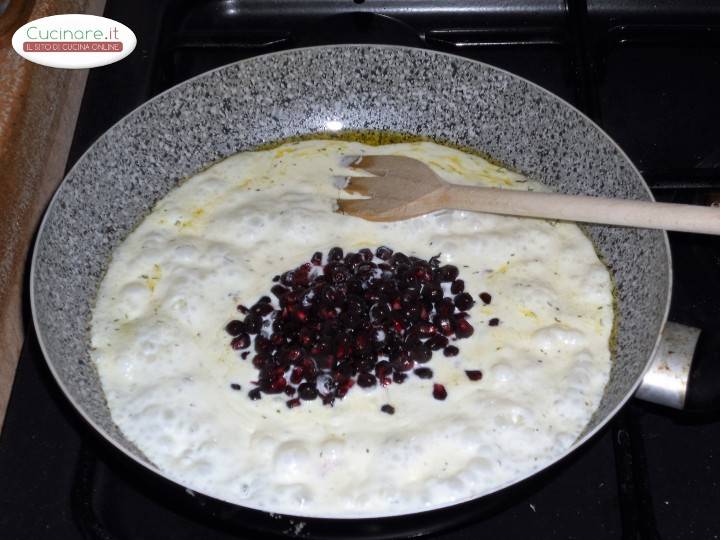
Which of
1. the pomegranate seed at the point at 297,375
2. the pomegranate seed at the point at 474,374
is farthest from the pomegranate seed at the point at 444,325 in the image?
the pomegranate seed at the point at 297,375

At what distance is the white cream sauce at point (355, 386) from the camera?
1672 mm

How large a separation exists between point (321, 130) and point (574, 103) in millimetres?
764

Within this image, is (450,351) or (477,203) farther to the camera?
(477,203)

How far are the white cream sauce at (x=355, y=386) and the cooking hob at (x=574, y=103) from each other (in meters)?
0.12

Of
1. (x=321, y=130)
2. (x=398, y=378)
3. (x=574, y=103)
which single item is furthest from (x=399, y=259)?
(x=574, y=103)

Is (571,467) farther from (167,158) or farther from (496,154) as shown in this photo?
(167,158)

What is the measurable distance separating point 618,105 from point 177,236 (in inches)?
55.1

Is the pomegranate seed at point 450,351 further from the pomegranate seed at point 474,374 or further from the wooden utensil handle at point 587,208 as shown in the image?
the wooden utensil handle at point 587,208

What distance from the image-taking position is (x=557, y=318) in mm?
1938

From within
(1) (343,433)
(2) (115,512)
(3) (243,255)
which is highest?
(3) (243,255)

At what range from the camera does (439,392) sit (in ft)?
5.83

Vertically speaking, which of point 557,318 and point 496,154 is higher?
point 496,154

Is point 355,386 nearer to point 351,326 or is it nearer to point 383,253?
point 351,326

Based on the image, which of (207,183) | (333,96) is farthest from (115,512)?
(333,96)
